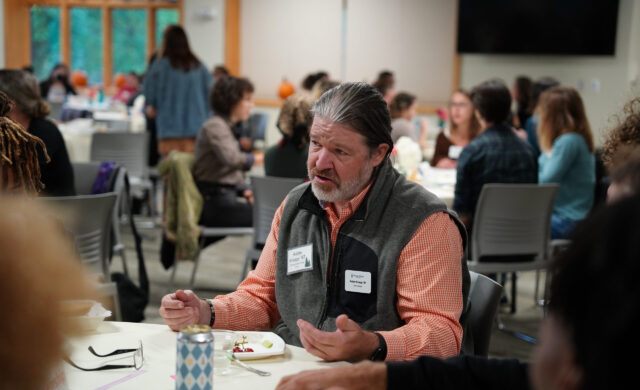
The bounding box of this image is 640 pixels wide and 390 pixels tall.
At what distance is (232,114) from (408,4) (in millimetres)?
6505

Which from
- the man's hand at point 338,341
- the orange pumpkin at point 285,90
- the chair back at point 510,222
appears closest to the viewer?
the man's hand at point 338,341

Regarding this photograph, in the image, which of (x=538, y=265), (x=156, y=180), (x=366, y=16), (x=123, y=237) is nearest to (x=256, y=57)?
(x=366, y=16)

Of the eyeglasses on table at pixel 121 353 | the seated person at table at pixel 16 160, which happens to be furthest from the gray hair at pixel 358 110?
the seated person at table at pixel 16 160

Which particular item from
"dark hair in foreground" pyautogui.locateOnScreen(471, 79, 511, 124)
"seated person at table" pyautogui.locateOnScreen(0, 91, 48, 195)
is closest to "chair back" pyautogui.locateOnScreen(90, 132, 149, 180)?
"dark hair in foreground" pyautogui.locateOnScreen(471, 79, 511, 124)

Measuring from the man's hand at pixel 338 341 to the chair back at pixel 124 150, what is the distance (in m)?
5.18

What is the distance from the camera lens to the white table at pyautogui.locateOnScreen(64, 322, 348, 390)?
66.9 inches

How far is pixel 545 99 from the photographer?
204 inches

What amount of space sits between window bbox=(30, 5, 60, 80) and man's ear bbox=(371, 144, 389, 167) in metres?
13.2

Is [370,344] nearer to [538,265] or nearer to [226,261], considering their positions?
[538,265]

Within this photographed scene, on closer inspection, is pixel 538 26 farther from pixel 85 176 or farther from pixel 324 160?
pixel 324 160

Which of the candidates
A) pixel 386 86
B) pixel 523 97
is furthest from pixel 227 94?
pixel 523 97

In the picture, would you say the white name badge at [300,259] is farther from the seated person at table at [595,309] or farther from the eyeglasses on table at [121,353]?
the seated person at table at [595,309]

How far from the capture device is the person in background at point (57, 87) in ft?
37.6

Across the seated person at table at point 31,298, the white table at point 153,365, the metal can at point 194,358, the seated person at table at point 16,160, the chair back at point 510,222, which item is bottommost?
the chair back at point 510,222
